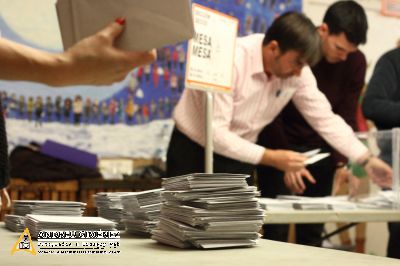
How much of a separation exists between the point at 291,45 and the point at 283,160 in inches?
19.5

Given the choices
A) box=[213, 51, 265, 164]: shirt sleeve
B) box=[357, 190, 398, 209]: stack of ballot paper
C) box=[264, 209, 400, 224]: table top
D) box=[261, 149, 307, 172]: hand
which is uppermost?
box=[213, 51, 265, 164]: shirt sleeve

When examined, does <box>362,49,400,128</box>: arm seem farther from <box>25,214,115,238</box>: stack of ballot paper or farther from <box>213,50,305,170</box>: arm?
<box>25,214,115,238</box>: stack of ballot paper

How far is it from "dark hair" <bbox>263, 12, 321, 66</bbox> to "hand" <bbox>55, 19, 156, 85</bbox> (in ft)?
5.90

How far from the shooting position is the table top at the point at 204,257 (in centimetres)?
93

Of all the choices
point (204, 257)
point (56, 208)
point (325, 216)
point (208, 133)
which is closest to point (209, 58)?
point (208, 133)

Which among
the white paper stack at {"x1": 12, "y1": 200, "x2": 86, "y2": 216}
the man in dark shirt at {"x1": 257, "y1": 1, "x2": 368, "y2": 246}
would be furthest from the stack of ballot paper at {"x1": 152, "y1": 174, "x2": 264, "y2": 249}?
the man in dark shirt at {"x1": 257, "y1": 1, "x2": 368, "y2": 246}

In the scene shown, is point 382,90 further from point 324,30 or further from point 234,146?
point 234,146

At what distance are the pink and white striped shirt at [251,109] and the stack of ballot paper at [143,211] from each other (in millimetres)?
1172

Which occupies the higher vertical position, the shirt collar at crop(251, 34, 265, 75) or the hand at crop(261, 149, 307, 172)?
the shirt collar at crop(251, 34, 265, 75)

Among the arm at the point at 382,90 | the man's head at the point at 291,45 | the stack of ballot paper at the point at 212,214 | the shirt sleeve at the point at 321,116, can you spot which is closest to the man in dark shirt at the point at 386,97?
the arm at the point at 382,90

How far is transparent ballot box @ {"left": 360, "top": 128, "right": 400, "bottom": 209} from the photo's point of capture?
2653 millimetres

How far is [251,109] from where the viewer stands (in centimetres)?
276

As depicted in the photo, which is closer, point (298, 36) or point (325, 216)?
point (325, 216)

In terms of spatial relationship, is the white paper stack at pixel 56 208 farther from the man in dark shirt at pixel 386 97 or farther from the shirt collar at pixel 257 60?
the man in dark shirt at pixel 386 97
